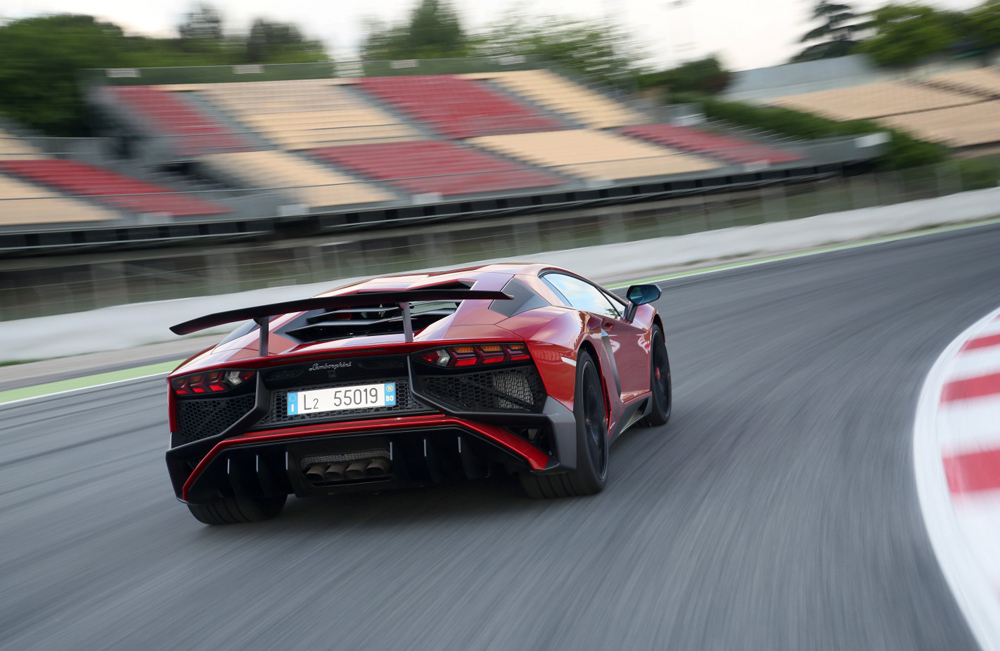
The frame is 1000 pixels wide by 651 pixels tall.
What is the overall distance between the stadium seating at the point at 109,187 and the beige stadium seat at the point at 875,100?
3100 cm

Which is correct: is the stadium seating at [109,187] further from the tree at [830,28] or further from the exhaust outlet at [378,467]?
the tree at [830,28]

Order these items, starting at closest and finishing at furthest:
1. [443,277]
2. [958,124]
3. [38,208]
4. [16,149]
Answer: [443,277] < [38,208] < [16,149] < [958,124]

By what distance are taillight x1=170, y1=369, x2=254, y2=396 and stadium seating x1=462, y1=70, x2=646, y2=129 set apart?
34883 mm

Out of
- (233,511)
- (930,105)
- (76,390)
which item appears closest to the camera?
(233,511)

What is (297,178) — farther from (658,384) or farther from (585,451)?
(585,451)

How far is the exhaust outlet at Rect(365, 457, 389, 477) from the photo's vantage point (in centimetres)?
426

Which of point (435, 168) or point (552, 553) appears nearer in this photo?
point (552, 553)

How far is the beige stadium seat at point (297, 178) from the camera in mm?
27750

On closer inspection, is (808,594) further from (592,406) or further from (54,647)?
(54,647)

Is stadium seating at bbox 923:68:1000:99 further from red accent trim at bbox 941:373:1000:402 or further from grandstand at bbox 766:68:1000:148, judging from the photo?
red accent trim at bbox 941:373:1000:402

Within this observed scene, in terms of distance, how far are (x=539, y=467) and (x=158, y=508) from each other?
7.14 feet

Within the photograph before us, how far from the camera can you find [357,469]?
4.29 meters

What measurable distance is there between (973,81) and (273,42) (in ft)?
Answer: 159

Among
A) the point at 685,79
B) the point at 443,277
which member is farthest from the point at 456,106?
the point at 685,79
